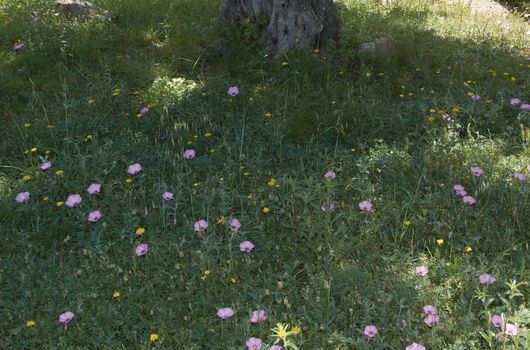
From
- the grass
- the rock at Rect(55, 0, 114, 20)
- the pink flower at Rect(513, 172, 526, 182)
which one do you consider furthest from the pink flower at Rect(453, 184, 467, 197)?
the rock at Rect(55, 0, 114, 20)

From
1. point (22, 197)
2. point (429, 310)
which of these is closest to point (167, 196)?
point (22, 197)

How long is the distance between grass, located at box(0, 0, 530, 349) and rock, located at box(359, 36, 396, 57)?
82mm

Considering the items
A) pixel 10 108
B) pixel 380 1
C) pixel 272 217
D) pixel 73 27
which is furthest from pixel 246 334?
pixel 380 1

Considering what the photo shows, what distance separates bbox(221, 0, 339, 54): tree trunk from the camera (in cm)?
541

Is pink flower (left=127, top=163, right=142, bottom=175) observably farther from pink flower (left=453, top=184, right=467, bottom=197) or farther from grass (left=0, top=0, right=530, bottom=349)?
pink flower (left=453, top=184, right=467, bottom=197)

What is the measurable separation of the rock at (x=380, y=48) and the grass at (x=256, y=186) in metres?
0.08

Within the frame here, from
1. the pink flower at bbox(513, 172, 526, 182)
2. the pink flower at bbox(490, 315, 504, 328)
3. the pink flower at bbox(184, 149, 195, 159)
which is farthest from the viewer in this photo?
the pink flower at bbox(184, 149, 195, 159)

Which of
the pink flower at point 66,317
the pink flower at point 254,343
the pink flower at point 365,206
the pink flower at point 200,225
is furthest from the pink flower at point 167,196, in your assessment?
the pink flower at point 254,343

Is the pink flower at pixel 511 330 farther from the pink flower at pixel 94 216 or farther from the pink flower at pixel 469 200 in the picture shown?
the pink flower at pixel 94 216

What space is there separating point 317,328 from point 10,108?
3466 mm

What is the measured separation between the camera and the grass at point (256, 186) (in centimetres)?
288

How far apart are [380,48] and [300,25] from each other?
29.9 inches

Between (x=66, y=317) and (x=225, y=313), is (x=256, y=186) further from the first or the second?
(x=66, y=317)

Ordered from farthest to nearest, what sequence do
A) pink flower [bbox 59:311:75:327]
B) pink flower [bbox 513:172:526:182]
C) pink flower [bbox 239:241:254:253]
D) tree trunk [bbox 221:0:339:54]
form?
tree trunk [bbox 221:0:339:54] < pink flower [bbox 513:172:526:182] < pink flower [bbox 239:241:254:253] < pink flower [bbox 59:311:75:327]
